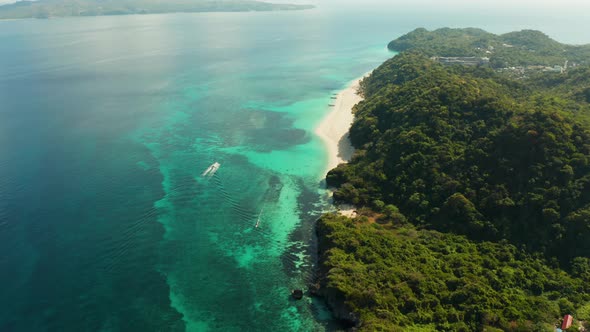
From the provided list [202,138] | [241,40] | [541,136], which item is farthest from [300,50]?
[541,136]

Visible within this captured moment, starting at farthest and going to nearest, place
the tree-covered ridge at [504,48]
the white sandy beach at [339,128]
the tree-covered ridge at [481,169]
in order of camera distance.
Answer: the tree-covered ridge at [504,48], the white sandy beach at [339,128], the tree-covered ridge at [481,169]

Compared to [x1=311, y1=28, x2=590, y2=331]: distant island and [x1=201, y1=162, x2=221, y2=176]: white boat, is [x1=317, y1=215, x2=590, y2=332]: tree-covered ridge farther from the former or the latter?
[x1=201, y1=162, x2=221, y2=176]: white boat

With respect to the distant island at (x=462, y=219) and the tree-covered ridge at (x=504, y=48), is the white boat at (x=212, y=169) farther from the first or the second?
the tree-covered ridge at (x=504, y=48)

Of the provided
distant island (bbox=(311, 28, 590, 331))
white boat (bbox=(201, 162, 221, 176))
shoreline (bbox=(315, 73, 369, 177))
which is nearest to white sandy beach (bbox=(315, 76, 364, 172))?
shoreline (bbox=(315, 73, 369, 177))

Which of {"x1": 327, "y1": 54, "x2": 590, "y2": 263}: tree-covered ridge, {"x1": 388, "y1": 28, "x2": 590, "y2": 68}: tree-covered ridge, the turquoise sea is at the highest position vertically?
{"x1": 388, "y1": 28, "x2": 590, "y2": 68}: tree-covered ridge

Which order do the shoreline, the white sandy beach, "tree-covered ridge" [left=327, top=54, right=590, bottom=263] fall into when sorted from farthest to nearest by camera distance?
the white sandy beach → the shoreline → "tree-covered ridge" [left=327, top=54, right=590, bottom=263]

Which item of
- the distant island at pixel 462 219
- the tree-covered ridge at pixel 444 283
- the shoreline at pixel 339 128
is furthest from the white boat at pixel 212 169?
the tree-covered ridge at pixel 444 283

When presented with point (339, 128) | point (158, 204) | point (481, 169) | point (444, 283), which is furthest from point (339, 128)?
point (444, 283)
